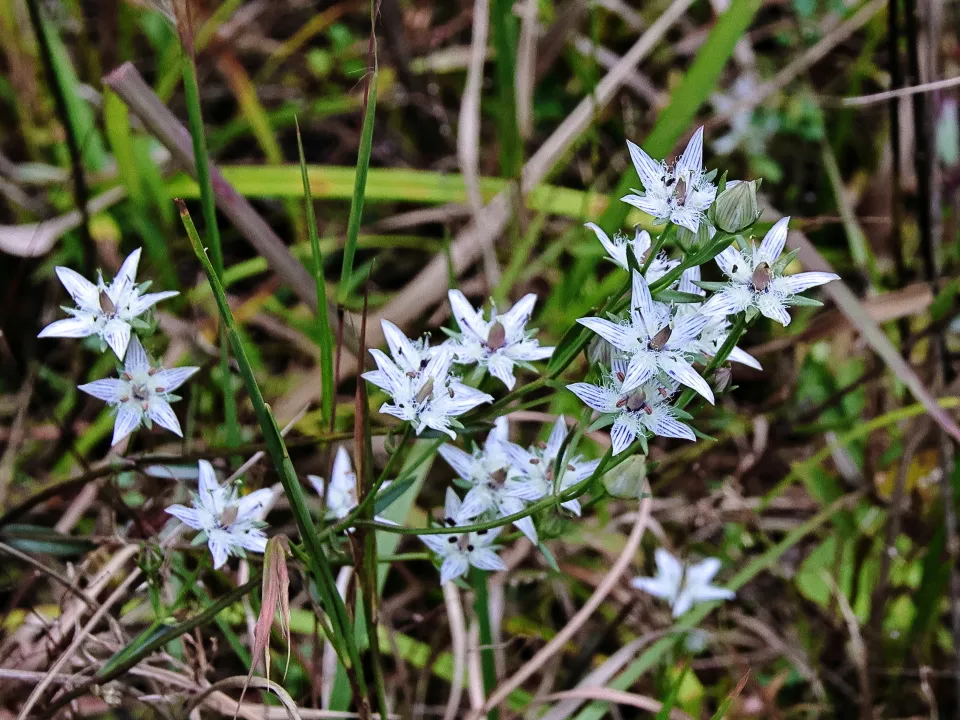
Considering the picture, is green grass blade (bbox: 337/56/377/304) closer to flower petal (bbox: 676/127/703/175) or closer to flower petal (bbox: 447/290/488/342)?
flower petal (bbox: 447/290/488/342)

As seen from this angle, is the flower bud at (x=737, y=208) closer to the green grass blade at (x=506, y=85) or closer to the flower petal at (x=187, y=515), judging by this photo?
the flower petal at (x=187, y=515)

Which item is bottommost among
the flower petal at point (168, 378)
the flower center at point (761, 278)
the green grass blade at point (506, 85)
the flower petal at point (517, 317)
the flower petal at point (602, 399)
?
the flower petal at point (602, 399)

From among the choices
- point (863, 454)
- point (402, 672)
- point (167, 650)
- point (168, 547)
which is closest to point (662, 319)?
point (168, 547)

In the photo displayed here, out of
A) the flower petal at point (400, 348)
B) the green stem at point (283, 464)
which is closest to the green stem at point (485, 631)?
the green stem at point (283, 464)

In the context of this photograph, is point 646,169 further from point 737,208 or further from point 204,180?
point 204,180

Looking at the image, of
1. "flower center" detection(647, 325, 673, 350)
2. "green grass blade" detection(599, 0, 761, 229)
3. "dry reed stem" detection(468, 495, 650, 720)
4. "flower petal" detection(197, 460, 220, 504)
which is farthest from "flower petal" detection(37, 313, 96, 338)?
"green grass blade" detection(599, 0, 761, 229)

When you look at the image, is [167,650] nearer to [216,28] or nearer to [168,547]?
[168,547]

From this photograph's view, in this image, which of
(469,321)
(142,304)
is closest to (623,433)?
(469,321)
